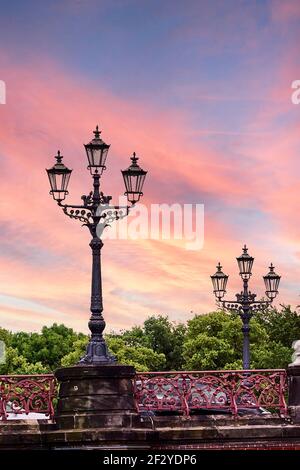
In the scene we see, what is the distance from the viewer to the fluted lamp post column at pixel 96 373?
24391 mm

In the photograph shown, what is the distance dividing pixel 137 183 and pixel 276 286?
12.8m

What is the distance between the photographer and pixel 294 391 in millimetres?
25172

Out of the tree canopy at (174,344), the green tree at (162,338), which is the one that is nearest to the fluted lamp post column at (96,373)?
the tree canopy at (174,344)

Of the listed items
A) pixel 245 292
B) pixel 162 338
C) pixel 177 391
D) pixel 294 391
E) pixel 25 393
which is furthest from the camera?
pixel 162 338

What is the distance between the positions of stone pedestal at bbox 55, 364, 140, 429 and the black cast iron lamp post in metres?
0.42

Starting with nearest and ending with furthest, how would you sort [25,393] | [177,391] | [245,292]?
1. [25,393]
2. [177,391]
3. [245,292]

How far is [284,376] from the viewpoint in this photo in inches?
1009

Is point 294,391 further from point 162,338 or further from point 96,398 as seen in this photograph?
point 162,338

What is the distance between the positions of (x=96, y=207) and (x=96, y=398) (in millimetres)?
4241

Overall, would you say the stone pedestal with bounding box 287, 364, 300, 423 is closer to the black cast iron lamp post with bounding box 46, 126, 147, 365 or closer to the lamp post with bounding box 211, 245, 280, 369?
the black cast iron lamp post with bounding box 46, 126, 147, 365

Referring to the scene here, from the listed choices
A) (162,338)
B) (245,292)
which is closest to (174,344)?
(162,338)
